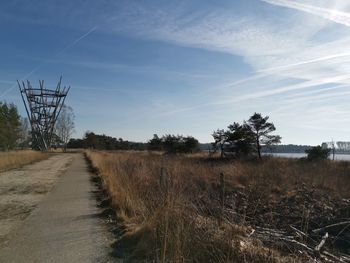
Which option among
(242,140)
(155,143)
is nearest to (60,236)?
(242,140)

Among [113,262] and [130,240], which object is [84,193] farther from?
[113,262]

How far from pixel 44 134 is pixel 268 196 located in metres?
52.2

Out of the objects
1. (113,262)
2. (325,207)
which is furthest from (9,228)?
(325,207)

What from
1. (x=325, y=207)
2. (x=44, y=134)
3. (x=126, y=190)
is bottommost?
(x=325, y=207)

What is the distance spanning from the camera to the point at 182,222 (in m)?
6.00

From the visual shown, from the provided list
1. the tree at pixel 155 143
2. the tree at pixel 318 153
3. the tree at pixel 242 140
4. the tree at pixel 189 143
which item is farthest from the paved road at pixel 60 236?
the tree at pixel 155 143

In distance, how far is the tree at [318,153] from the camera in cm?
3926

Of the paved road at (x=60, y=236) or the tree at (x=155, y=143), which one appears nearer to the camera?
the paved road at (x=60, y=236)

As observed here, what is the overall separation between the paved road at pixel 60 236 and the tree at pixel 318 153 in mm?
32082

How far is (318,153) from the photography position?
1555 inches

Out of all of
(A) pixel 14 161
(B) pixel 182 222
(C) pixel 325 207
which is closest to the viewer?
(B) pixel 182 222

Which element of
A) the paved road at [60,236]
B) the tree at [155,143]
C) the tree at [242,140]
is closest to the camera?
the paved road at [60,236]

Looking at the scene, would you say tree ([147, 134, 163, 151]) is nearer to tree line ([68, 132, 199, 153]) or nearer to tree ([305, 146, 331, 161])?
tree line ([68, 132, 199, 153])

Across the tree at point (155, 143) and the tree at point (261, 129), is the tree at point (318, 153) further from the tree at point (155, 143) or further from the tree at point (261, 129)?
the tree at point (155, 143)
